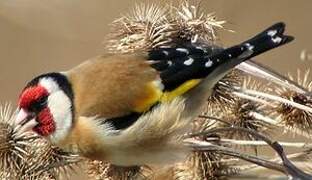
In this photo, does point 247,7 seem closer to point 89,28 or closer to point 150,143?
point 89,28

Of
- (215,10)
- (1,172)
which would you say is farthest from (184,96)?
(215,10)

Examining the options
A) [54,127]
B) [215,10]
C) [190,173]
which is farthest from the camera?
[215,10]

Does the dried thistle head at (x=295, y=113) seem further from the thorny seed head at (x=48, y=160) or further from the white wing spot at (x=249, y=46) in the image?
the thorny seed head at (x=48, y=160)

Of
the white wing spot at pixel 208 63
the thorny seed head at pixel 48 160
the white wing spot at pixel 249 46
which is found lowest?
the thorny seed head at pixel 48 160

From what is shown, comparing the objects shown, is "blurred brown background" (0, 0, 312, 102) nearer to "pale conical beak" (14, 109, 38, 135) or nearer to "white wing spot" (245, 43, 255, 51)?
"white wing spot" (245, 43, 255, 51)

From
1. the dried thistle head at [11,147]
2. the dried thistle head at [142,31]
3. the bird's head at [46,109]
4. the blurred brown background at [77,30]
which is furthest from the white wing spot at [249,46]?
the blurred brown background at [77,30]

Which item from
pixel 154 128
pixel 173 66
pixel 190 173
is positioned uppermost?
pixel 173 66

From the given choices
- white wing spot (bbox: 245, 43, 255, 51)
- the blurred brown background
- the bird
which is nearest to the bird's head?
the bird

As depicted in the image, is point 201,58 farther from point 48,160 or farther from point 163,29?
point 48,160
